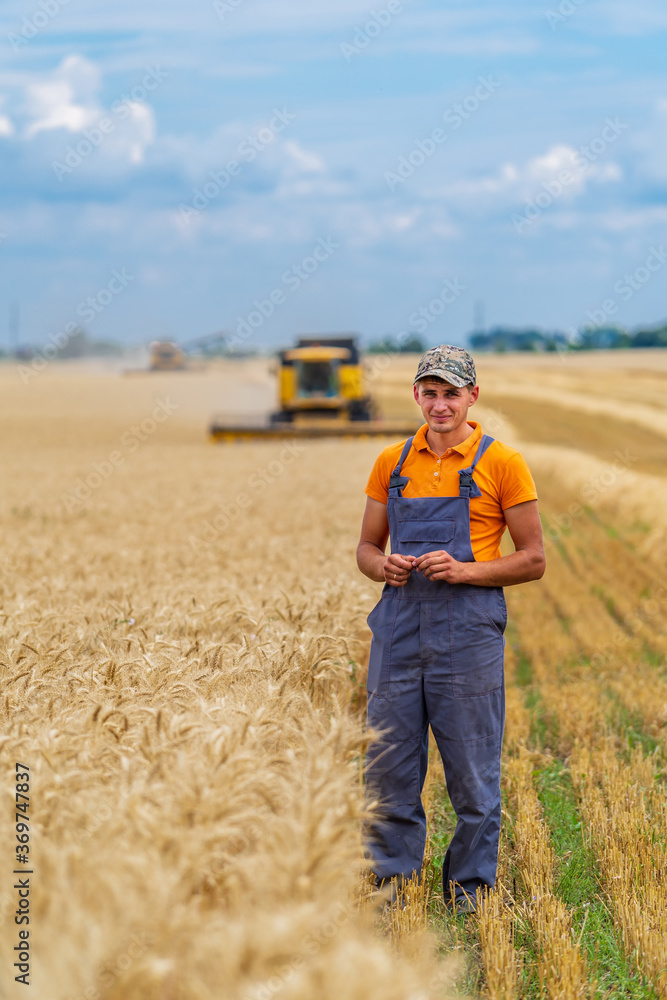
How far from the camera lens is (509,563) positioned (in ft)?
13.3

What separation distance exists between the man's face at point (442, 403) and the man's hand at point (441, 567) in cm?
52

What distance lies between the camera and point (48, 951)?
2238 millimetres

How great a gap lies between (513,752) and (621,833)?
5.18ft

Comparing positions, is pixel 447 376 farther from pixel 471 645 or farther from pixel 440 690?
pixel 440 690

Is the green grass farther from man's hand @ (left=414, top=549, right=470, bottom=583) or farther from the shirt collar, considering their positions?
the shirt collar

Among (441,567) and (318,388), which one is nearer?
(441,567)

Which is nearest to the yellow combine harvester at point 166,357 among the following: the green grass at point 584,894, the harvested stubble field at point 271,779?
the harvested stubble field at point 271,779

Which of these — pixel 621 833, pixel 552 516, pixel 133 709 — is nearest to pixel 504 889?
pixel 621 833

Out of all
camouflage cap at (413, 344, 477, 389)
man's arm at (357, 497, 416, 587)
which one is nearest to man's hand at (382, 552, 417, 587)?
man's arm at (357, 497, 416, 587)

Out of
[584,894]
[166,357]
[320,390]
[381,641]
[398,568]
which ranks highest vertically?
[166,357]

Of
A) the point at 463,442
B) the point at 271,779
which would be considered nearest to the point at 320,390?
the point at 463,442

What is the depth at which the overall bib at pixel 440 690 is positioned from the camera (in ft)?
13.4

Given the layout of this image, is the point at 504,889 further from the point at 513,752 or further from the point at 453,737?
the point at 513,752

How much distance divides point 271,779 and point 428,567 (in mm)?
1202
